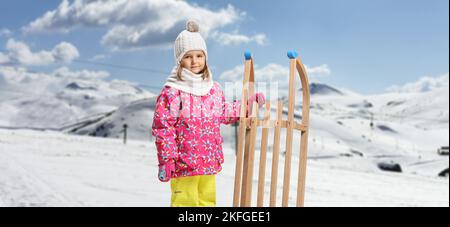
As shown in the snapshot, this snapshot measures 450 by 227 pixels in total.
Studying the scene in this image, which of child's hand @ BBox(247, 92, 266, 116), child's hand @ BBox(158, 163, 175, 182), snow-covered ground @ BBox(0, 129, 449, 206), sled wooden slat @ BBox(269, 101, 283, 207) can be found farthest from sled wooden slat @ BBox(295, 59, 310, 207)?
snow-covered ground @ BBox(0, 129, 449, 206)

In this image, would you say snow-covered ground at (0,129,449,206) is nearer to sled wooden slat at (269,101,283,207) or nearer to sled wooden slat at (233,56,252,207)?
sled wooden slat at (269,101,283,207)

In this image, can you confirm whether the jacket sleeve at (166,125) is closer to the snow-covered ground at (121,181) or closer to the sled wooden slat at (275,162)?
the sled wooden slat at (275,162)

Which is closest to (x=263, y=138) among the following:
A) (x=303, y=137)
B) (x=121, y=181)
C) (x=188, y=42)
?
(x=303, y=137)

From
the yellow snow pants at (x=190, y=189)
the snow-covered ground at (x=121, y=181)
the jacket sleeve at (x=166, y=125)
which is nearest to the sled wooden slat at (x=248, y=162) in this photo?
the yellow snow pants at (x=190, y=189)

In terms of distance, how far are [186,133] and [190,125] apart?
4 cm

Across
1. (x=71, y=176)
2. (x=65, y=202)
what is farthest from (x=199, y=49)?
(x=71, y=176)

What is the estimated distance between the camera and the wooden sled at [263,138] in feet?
9.11

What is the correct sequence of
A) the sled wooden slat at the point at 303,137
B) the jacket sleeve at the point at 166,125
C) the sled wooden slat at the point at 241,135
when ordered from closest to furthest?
the jacket sleeve at the point at 166,125, the sled wooden slat at the point at 241,135, the sled wooden slat at the point at 303,137

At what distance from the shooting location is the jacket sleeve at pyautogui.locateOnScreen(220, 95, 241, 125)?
8.71 ft

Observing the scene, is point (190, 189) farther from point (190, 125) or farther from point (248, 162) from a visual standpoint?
point (248, 162)

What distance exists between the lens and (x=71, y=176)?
6191 millimetres

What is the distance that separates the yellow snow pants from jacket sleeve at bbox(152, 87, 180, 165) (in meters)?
0.16
